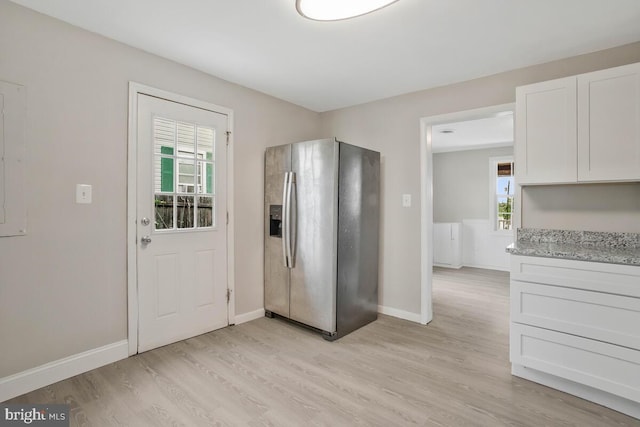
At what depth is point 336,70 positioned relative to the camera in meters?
2.87

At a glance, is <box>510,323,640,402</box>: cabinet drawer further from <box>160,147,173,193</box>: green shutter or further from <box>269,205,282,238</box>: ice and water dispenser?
<box>160,147,173,193</box>: green shutter

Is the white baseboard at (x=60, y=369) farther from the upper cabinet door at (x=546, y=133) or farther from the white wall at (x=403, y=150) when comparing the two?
the upper cabinet door at (x=546, y=133)

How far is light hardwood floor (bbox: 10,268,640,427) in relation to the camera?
1.82 meters

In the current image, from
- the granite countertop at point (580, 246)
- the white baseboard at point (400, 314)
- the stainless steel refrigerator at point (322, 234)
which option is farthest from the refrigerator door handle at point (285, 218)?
the granite countertop at point (580, 246)

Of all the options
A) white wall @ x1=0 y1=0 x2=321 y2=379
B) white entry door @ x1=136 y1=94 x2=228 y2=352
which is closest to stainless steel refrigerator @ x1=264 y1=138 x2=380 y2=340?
white entry door @ x1=136 y1=94 x2=228 y2=352

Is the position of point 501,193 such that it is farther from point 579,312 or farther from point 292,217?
point 292,217

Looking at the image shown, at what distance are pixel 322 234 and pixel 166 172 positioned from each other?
1.45 meters

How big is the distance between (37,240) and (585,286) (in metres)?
3.48

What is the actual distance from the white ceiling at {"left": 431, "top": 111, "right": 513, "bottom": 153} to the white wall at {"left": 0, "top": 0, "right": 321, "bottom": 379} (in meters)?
3.75

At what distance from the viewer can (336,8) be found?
1.83 meters

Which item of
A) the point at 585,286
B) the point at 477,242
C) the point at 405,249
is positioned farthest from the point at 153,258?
the point at 477,242

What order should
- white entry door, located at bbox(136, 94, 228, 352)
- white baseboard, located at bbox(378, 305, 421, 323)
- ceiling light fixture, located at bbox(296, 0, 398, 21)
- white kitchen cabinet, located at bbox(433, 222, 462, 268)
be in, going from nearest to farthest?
ceiling light fixture, located at bbox(296, 0, 398, 21) → white entry door, located at bbox(136, 94, 228, 352) → white baseboard, located at bbox(378, 305, 421, 323) → white kitchen cabinet, located at bbox(433, 222, 462, 268)

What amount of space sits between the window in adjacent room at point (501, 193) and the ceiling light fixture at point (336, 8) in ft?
17.4

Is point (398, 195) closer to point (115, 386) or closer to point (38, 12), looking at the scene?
point (115, 386)
